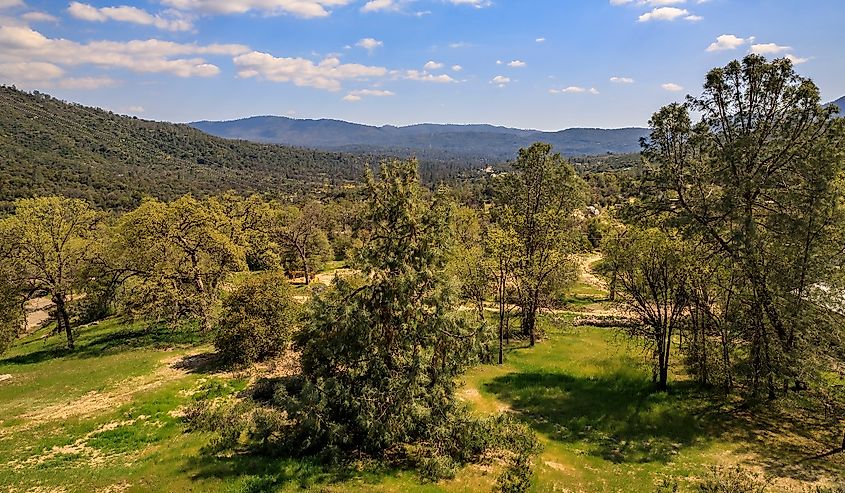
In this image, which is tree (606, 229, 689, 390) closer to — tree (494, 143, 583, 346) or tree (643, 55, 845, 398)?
tree (643, 55, 845, 398)

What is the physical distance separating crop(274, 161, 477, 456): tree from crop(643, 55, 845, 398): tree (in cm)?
1279

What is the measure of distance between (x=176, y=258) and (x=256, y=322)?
1360 centimetres

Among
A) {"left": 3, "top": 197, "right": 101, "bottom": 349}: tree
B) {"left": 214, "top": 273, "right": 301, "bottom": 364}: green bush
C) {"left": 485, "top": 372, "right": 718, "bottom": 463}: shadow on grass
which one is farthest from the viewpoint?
{"left": 3, "top": 197, "right": 101, "bottom": 349}: tree

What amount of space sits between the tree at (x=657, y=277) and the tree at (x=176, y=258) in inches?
1067

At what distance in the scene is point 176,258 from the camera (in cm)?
3553

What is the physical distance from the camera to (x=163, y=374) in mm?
26016

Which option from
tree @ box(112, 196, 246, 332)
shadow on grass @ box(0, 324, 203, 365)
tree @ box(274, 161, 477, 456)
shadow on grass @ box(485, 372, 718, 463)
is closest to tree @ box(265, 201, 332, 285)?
tree @ box(112, 196, 246, 332)

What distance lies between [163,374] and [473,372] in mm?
17639

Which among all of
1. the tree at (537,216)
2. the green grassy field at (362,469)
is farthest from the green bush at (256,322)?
the tree at (537,216)

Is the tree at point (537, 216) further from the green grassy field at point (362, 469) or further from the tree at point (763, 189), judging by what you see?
the tree at point (763, 189)

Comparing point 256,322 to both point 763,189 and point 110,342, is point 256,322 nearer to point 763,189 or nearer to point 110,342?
point 110,342

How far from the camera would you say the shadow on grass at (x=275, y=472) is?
14414mm

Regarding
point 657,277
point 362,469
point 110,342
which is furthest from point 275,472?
point 110,342

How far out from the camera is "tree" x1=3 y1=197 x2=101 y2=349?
3061cm
